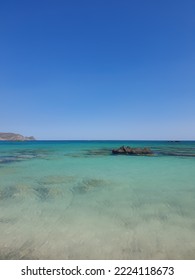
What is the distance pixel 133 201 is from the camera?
29.8ft

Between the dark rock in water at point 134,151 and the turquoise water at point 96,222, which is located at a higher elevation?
the dark rock in water at point 134,151

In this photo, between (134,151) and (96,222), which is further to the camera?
(134,151)

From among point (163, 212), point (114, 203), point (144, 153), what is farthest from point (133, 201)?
point (144, 153)

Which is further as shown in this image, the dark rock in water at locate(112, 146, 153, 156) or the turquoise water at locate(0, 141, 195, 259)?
the dark rock in water at locate(112, 146, 153, 156)

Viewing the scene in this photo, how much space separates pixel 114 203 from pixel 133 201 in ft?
2.77

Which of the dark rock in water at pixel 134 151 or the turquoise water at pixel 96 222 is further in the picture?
the dark rock in water at pixel 134 151

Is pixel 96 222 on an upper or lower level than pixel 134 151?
lower

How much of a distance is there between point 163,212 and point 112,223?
6.84 feet

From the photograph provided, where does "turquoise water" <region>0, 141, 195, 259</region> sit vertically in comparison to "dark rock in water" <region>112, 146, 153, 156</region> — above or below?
below

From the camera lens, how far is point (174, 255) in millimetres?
4922
